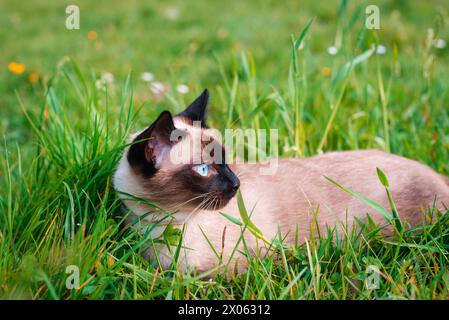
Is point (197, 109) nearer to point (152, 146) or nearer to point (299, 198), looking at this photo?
point (152, 146)

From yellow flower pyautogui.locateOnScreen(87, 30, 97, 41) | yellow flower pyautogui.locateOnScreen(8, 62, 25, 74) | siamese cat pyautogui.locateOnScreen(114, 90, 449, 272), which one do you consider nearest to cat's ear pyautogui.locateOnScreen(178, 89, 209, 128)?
siamese cat pyautogui.locateOnScreen(114, 90, 449, 272)

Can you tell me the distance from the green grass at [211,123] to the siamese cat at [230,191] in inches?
4.1

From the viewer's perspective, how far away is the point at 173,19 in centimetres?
607

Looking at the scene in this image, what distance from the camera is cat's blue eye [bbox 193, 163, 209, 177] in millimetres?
2225

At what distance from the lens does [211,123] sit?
136 inches

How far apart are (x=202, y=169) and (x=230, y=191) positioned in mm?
152

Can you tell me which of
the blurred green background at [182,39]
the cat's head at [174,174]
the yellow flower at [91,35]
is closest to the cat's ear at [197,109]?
the cat's head at [174,174]

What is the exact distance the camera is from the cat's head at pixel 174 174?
2143 millimetres

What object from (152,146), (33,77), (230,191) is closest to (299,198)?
(230,191)

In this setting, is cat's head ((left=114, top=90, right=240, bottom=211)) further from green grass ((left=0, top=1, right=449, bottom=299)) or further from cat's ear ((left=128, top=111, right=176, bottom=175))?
green grass ((left=0, top=1, right=449, bottom=299))

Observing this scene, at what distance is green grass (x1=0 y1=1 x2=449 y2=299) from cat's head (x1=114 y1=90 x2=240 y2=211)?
0.43 feet
